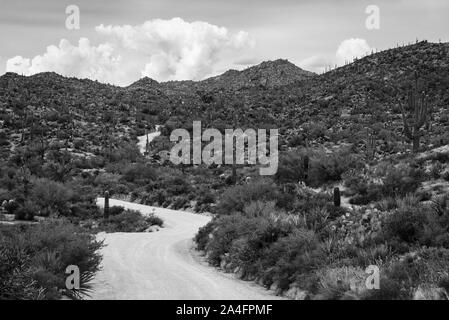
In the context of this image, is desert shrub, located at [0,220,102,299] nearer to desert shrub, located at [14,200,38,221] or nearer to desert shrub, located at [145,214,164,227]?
desert shrub, located at [14,200,38,221]

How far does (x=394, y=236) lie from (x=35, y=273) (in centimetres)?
806

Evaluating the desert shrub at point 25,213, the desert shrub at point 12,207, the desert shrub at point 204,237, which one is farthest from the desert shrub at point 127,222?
the desert shrub at point 204,237

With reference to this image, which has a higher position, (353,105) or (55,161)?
(353,105)

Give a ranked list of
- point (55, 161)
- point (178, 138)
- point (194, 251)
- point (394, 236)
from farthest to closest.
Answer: point (178, 138), point (55, 161), point (194, 251), point (394, 236)

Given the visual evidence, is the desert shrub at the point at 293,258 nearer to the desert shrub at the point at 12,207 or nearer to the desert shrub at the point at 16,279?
the desert shrub at the point at 16,279

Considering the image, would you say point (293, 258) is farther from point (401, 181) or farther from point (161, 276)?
point (401, 181)

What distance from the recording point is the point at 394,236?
36.2 feet

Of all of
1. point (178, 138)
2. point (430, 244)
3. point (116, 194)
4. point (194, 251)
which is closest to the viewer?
point (430, 244)

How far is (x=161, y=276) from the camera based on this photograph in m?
11.6

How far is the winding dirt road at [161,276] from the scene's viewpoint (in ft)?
32.1

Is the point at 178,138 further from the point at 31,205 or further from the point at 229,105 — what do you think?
the point at 31,205

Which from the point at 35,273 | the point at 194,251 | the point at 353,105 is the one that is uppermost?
the point at 353,105

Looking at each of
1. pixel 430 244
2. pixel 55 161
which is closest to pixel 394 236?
pixel 430 244
